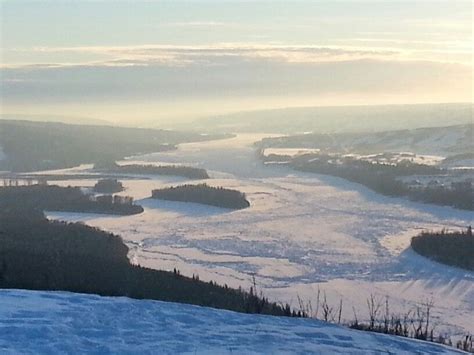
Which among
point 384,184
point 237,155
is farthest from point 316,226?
point 237,155

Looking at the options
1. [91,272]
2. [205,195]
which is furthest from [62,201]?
[91,272]

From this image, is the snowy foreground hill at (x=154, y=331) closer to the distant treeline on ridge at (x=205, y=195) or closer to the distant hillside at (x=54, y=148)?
the distant treeline on ridge at (x=205, y=195)

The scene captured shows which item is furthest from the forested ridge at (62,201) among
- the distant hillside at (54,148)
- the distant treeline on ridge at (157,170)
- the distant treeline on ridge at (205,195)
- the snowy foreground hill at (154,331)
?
the snowy foreground hill at (154,331)

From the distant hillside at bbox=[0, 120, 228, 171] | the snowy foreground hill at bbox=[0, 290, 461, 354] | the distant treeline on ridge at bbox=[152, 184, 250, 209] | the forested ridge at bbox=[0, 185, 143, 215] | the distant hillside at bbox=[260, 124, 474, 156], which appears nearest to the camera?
the snowy foreground hill at bbox=[0, 290, 461, 354]

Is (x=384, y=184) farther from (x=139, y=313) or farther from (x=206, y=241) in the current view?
(x=139, y=313)

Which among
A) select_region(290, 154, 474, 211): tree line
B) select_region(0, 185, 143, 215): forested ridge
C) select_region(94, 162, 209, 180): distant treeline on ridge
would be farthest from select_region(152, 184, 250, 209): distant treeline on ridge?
select_region(94, 162, 209, 180): distant treeline on ridge

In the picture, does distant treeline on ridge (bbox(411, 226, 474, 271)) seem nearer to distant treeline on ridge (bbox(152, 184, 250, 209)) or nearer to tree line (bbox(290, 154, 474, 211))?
tree line (bbox(290, 154, 474, 211))

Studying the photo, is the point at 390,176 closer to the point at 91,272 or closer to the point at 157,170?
the point at 157,170
